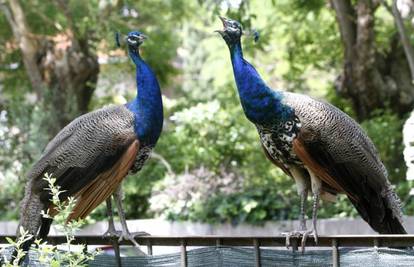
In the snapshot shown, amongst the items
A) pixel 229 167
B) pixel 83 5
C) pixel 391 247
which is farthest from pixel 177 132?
pixel 391 247

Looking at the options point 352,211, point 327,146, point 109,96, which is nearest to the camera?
point 327,146

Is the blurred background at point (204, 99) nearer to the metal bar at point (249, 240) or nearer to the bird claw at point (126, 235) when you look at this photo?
the bird claw at point (126, 235)

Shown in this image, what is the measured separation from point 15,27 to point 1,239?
7.41 meters

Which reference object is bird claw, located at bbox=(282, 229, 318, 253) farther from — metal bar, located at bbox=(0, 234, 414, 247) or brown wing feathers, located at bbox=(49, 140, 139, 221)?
brown wing feathers, located at bbox=(49, 140, 139, 221)

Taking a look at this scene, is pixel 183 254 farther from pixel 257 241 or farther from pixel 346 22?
pixel 346 22

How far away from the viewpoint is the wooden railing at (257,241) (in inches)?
138

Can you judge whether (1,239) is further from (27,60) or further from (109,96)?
(109,96)

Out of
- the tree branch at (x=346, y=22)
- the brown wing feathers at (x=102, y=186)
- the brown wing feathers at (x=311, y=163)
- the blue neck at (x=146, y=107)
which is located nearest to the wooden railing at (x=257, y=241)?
the brown wing feathers at (x=102, y=186)

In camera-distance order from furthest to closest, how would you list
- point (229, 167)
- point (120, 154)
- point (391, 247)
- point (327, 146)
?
point (229, 167) → point (120, 154) → point (327, 146) → point (391, 247)

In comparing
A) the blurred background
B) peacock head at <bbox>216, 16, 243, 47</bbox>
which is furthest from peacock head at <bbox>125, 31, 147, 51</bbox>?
the blurred background

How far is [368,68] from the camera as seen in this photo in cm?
1043

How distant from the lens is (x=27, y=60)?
11.8m

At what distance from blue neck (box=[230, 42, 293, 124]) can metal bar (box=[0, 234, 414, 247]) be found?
0.75 m

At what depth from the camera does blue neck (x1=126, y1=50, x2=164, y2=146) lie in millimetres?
4840
